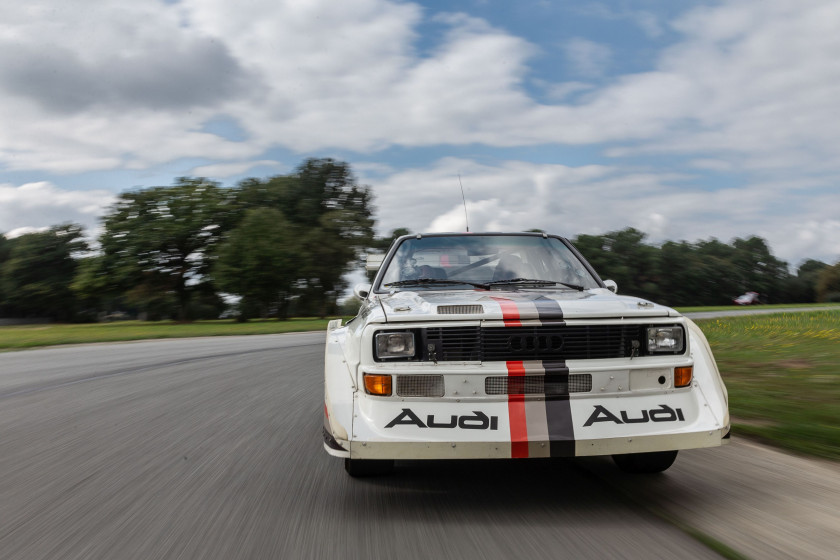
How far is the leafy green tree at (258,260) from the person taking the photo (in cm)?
5216

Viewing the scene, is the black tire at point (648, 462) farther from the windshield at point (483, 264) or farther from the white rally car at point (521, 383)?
the windshield at point (483, 264)

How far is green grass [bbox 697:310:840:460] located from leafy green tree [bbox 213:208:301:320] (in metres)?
42.4

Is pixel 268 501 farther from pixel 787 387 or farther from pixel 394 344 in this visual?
pixel 787 387

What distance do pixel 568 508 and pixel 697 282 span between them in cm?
8684

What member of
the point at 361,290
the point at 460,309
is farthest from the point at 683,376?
the point at 361,290

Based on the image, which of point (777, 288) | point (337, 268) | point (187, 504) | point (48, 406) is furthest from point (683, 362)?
point (777, 288)

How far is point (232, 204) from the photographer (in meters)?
59.4

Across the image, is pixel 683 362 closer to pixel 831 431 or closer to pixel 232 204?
pixel 831 431

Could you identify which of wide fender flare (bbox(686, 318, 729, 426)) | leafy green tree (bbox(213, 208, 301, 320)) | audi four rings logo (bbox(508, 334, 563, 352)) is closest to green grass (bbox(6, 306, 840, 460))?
wide fender flare (bbox(686, 318, 729, 426))

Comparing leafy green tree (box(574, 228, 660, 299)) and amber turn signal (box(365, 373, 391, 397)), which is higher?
leafy green tree (box(574, 228, 660, 299))

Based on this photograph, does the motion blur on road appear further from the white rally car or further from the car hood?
the car hood

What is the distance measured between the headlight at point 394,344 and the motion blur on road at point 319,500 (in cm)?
76

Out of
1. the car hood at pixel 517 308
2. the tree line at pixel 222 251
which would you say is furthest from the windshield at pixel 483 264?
the tree line at pixel 222 251

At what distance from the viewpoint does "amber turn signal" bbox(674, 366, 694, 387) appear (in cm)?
356
